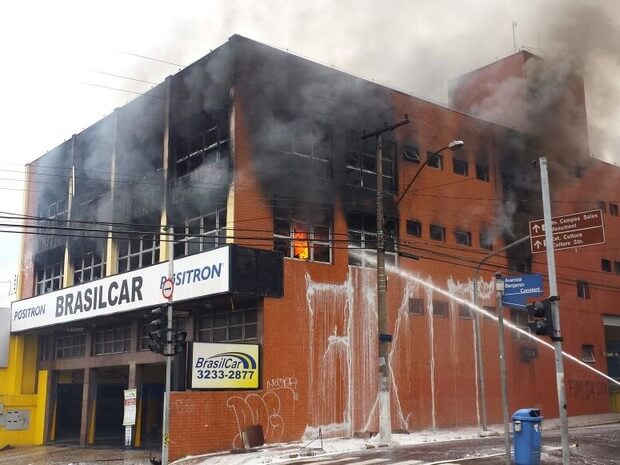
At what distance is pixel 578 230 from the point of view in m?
14.0

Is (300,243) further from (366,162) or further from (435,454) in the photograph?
(435,454)

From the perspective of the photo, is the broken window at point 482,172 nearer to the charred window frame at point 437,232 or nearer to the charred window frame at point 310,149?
the charred window frame at point 437,232

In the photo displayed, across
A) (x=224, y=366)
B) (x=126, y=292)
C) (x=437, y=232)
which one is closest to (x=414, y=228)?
(x=437, y=232)

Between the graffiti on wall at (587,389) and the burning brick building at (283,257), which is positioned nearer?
the burning brick building at (283,257)

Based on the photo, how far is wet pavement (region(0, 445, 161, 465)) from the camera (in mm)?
19844

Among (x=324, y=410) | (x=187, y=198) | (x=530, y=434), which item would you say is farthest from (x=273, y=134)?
(x=530, y=434)

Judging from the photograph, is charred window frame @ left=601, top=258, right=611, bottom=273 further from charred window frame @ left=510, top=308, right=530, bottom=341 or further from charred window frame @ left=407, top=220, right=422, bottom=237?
charred window frame @ left=407, top=220, right=422, bottom=237

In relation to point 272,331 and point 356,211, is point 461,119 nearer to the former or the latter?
point 356,211

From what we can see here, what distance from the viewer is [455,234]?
27.0 metres

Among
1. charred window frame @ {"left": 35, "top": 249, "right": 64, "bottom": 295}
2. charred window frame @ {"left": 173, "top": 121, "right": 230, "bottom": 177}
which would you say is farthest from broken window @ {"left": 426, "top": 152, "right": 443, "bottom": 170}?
charred window frame @ {"left": 35, "top": 249, "right": 64, "bottom": 295}

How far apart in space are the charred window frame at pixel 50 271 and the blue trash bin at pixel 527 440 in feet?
70.6

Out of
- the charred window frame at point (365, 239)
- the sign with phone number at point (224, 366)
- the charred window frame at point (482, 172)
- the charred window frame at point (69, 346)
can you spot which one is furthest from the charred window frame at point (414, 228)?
the charred window frame at point (69, 346)

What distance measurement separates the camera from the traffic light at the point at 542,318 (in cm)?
1255

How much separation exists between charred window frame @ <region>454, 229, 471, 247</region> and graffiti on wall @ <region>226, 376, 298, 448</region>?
9.68m
